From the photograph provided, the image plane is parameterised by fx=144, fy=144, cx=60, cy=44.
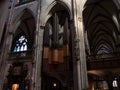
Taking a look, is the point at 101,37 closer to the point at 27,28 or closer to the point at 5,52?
the point at 27,28

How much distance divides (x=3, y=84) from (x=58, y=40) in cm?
686

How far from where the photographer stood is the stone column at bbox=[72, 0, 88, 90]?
10273 mm

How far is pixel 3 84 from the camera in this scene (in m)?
13.8

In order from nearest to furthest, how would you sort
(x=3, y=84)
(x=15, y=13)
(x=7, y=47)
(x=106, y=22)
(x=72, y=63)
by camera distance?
(x=72, y=63), (x=3, y=84), (x=7, y=47), (x=15, y=13), (x=106, y=22)

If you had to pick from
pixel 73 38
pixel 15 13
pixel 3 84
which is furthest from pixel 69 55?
pixel 15 13

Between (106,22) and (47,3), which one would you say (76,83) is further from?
(106,22)

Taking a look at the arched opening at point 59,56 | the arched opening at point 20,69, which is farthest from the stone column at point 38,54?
the arched opening at point 20,69

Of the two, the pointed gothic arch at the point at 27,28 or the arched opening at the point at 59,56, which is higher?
the pointed gothic arch at the point at 27,28

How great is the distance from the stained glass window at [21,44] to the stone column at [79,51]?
29.9ft

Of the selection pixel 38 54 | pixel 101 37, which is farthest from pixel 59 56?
pixel 101 37

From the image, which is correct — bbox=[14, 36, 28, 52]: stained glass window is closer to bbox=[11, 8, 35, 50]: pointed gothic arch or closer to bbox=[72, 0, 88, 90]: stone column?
bbox=[11, 8, 35, 50]: pointed gothic arch

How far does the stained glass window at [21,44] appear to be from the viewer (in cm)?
1896

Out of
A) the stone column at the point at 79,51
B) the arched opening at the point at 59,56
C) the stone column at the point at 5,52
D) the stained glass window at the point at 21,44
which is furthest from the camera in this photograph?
the stained glass window at the point at 21,44

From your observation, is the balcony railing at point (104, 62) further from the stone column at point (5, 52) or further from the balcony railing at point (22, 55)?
the stone column at point (5, 52)
